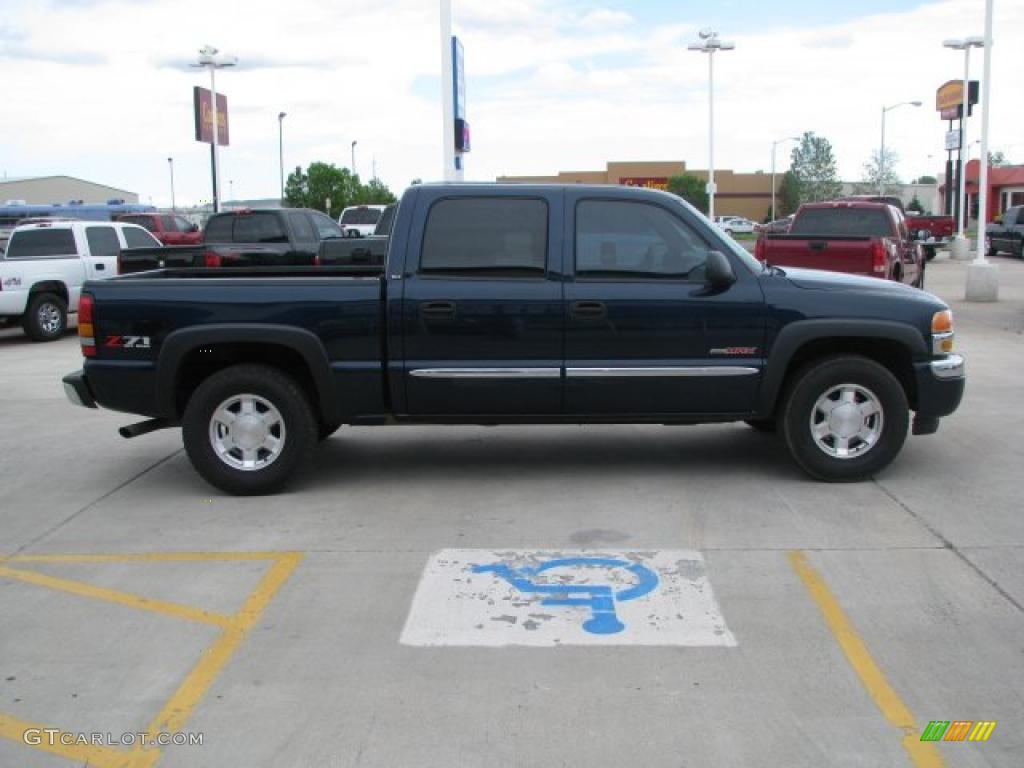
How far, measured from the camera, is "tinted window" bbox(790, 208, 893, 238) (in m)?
16.1

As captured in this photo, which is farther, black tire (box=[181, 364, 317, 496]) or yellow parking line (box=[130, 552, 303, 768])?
black tire (box=[181, 364, 317, 496])

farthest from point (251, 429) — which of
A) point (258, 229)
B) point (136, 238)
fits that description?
point (136, 238)

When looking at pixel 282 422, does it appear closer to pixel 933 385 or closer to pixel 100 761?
pixel 100 761

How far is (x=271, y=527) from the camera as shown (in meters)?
6.31

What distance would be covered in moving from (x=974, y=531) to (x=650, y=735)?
3094mm

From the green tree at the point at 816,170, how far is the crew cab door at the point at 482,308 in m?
76.4

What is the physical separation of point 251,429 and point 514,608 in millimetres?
2685

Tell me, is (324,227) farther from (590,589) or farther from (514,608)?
(514,608)

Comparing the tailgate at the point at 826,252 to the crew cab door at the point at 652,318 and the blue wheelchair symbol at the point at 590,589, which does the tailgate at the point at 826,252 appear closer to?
the crew cab door at the point at 652,318

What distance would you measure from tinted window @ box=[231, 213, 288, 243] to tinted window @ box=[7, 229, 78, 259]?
265cm

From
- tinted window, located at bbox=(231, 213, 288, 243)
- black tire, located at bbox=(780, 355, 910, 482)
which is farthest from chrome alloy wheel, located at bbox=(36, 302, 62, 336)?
black tire, located at bbox=(780, 355, 910, 482)

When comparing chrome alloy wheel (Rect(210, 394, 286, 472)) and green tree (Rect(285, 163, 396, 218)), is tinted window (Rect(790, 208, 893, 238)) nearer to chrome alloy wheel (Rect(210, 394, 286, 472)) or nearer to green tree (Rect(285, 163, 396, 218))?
chrome alloy wheel (Rect(210, 394, 286, 472))

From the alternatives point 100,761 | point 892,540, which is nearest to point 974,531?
point 892,540

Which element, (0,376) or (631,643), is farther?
(0,376)
